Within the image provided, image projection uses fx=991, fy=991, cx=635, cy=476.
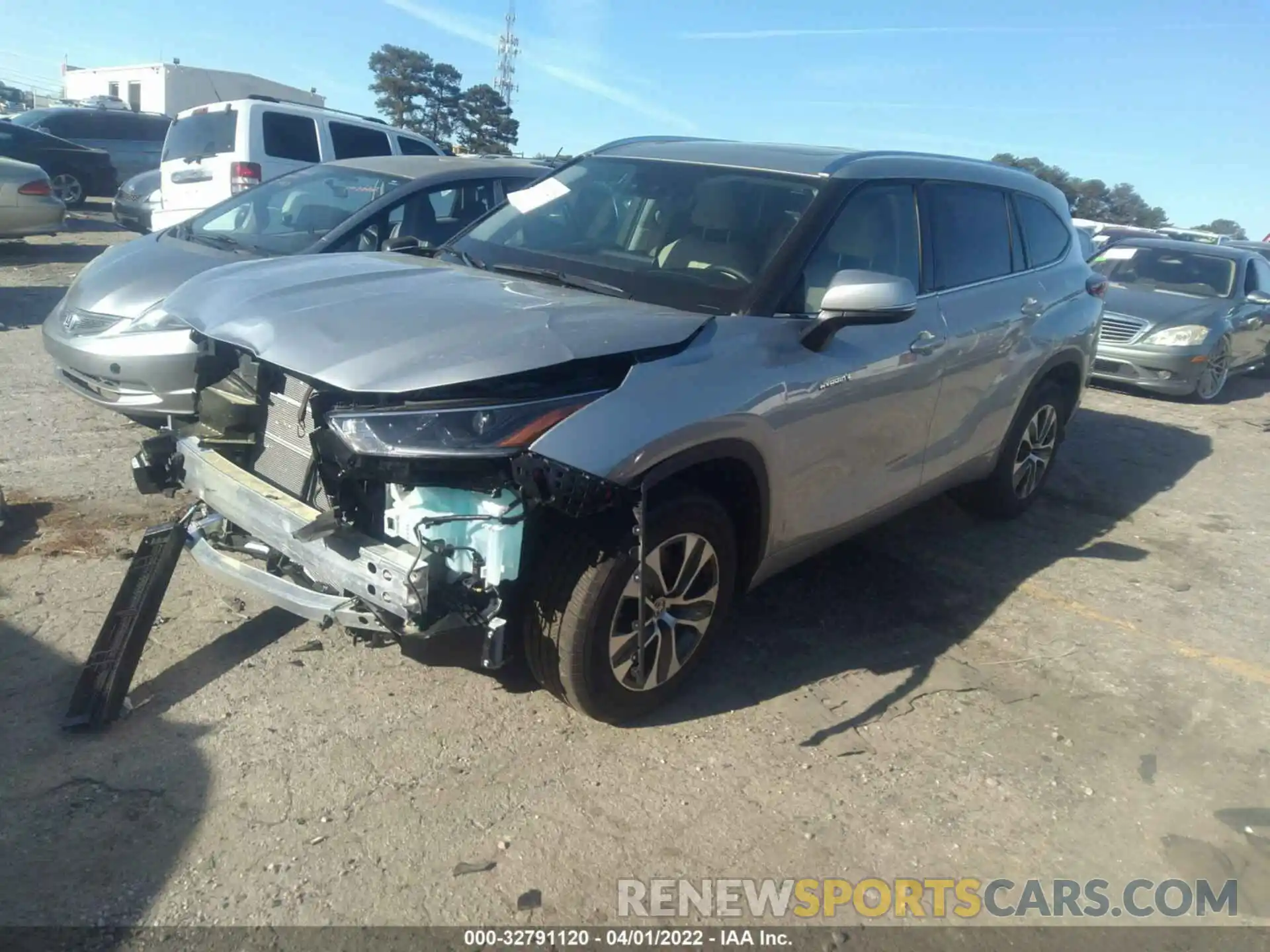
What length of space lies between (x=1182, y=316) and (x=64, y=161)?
1903 centimetres

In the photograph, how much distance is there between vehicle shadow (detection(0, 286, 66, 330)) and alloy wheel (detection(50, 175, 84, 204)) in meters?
9.29

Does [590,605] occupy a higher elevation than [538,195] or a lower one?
lower

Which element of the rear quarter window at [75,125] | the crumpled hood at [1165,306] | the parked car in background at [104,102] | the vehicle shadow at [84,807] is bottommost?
the vehicle shadow at [84,807]

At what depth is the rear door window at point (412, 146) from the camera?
1109cm

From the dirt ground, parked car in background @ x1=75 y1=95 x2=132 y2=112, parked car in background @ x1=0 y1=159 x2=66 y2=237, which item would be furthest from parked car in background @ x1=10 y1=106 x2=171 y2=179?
the dirt ground

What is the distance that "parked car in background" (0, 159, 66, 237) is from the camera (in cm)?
1230

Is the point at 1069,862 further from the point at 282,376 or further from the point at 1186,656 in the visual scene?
the point at 282,376

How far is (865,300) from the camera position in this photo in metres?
3.39

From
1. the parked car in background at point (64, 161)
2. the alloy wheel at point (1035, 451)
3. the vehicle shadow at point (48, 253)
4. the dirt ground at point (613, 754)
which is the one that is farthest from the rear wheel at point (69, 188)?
the alloy wheel at point (1035, 451)

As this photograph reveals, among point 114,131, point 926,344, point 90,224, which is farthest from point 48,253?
point 926,344

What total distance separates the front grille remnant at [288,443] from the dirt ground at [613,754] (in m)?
0.70

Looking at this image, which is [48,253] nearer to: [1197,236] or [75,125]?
[75,125]

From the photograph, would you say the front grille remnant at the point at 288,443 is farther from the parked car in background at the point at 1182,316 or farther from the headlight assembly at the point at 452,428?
the parked car in background at the point at 1182,316

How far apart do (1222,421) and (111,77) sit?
32609mm
